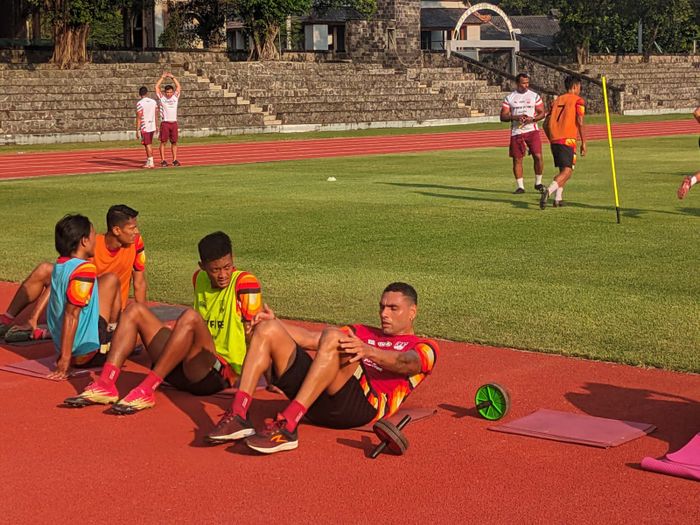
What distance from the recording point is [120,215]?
9531mm

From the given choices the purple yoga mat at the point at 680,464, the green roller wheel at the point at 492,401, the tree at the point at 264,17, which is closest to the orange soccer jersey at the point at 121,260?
the green roller wheel at the point at 492,401

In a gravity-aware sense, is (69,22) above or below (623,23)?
below

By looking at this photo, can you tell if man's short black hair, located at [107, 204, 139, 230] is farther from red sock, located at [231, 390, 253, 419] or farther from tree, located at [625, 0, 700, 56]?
tree, located at [625, 0, 700, 56]

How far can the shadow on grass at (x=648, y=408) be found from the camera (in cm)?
716

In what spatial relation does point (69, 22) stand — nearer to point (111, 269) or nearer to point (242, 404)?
point (111, 269)

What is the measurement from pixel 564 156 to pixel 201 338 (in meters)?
12.1

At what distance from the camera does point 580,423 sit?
287 inches

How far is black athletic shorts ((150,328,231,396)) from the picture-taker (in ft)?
26.4

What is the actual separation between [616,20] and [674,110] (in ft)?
81.9

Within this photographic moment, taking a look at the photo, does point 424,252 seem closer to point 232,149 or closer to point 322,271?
point 322,271

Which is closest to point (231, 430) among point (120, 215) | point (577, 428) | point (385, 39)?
point (577, 428)

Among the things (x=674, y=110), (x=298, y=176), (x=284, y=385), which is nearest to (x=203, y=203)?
(x=298, y=176)

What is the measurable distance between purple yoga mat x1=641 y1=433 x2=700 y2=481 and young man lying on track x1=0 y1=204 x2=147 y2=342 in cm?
460

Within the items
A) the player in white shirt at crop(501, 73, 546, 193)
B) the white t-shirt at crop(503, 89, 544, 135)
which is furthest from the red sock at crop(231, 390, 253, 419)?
the white t-shirt at crop(503, 89, 544, 135)
